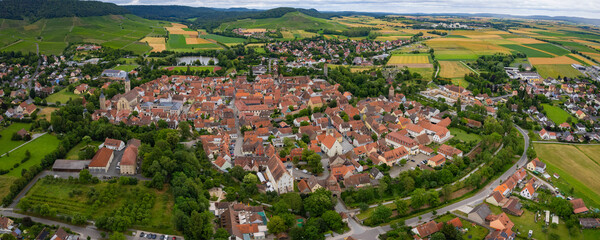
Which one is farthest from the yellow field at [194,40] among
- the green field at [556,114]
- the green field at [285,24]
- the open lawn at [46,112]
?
the green field at [556,114]

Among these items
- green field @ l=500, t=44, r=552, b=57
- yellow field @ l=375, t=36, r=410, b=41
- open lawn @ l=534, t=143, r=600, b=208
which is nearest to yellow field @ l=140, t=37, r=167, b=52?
yellow field @ l=375, t=36, r=410, b=41

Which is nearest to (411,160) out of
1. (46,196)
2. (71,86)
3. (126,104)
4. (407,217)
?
(407,217)

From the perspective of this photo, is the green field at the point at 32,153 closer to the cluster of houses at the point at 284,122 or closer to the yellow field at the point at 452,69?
the cluster of houses at the point at 284,122

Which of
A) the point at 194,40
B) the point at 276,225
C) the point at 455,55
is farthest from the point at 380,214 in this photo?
the point at 194,40

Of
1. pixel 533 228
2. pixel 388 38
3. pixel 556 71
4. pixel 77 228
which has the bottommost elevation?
pixel 77 228

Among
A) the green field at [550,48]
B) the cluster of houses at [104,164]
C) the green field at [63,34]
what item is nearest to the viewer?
the cluster of houses at [104,164]

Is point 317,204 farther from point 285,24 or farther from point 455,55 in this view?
point 285,24

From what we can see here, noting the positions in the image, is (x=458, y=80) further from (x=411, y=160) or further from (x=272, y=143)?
(x=272, y=143)
